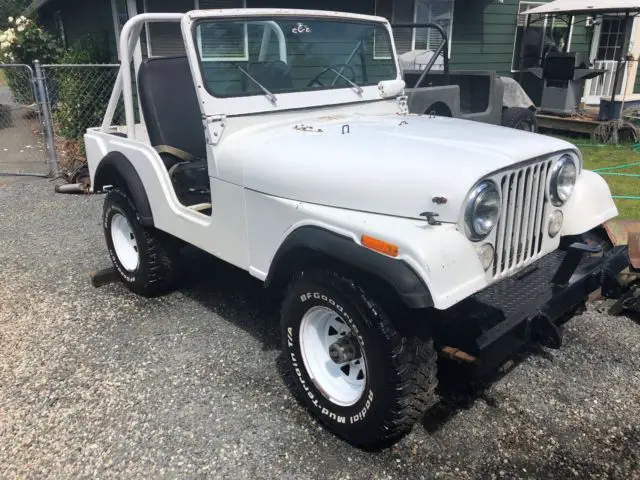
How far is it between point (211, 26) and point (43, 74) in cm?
579

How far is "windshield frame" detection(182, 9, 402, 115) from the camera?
10.5 ft

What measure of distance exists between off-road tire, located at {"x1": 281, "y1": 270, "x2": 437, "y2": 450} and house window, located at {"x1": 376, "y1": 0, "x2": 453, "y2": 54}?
32.5 feet

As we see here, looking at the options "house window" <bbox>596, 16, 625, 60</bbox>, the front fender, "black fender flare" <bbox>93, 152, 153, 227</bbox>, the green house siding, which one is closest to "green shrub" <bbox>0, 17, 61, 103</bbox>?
the green house siding

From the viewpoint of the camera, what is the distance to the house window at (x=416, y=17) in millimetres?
11359

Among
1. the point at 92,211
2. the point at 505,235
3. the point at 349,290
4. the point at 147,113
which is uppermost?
the point at 147,113

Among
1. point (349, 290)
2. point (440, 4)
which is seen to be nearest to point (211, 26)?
point (349, 290)

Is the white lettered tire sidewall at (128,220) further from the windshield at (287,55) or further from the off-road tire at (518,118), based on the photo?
the off-road tire at (518,118)

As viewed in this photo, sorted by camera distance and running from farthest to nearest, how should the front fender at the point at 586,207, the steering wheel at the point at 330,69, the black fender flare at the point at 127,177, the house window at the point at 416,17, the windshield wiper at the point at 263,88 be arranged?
the house window at the point at 416,17 → the black fender flare at the point at 127,177 → the steering wheel at the point at 330,69 → the windshield wiper at the point at 263,88 → the front fender at the point at 586,207

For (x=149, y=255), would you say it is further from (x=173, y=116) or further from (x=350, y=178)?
(x=350, y=178)

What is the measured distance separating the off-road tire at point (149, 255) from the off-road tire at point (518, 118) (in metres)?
6.27

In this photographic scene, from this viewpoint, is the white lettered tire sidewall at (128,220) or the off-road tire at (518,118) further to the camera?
the off-road tire at (518,118)

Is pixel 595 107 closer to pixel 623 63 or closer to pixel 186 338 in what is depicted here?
pixel 623 63

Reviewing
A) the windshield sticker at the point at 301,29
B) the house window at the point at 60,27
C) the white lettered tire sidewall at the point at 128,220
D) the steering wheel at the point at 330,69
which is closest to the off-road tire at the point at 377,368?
the steering wheel at the point at 330,69

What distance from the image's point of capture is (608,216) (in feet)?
9.97
